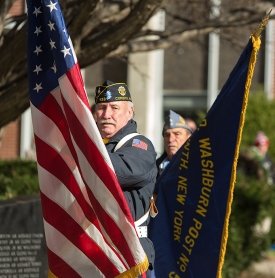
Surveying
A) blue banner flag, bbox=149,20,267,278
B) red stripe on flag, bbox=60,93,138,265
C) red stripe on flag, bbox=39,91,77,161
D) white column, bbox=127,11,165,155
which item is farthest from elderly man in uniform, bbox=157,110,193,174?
white column, bbox=127,11,165,155

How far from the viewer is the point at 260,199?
40.5 feet

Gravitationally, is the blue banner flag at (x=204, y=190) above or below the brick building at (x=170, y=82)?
above

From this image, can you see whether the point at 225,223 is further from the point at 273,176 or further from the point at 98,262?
the point at 273,176

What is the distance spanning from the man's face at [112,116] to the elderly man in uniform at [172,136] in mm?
1963

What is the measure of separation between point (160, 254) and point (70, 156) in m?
1.91

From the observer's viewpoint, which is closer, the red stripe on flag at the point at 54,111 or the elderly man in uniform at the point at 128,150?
the red stripe on flag at the point at 54,111

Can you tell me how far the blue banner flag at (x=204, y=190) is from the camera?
22.0ft

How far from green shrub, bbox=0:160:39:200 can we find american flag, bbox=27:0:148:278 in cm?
380

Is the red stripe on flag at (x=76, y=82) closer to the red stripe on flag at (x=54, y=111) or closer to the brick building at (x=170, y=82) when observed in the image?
the red stripe on flag at (x=54, y=111)

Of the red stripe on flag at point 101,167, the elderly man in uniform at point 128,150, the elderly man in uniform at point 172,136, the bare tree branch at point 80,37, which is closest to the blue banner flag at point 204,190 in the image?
the elderly man in uniform at point 128,150

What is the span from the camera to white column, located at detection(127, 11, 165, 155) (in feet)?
62.1

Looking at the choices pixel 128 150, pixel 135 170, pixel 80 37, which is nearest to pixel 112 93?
pixel 128 150

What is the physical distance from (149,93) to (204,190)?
12486 millimetres

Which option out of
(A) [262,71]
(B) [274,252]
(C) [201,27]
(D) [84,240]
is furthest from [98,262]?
(A) [262,71]
